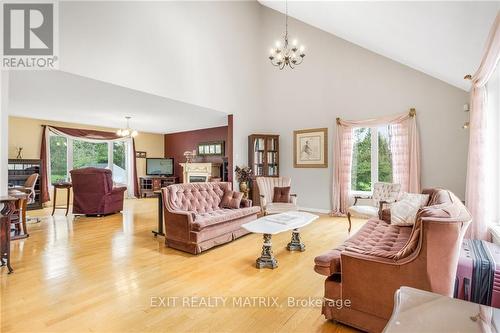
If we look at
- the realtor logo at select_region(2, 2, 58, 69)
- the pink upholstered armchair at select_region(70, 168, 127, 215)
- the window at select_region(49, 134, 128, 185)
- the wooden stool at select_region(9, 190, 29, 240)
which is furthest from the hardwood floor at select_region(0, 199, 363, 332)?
the window at select_region(49, 134, 128, 185)

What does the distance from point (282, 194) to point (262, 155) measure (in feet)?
5.76

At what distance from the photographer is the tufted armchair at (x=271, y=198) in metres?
4.87

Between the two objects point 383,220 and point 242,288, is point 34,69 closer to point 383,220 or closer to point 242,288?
point 242,288

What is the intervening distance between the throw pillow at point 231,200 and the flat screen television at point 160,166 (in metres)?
5.99

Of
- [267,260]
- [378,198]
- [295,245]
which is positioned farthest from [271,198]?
[267,260]

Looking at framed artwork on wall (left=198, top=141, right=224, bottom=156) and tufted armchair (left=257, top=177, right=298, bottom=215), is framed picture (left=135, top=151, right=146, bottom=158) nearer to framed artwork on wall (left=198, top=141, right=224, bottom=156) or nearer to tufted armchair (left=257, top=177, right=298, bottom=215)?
framed artwork on wall (left=198, top=141, right=224, bottom=156)

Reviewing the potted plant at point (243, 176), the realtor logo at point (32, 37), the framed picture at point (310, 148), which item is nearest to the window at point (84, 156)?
the realtor logo at point (32, 37)

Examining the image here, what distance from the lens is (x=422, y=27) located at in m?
2.87

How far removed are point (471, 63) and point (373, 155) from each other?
2.72 meters

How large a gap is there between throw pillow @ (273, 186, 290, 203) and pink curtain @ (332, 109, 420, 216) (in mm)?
1425

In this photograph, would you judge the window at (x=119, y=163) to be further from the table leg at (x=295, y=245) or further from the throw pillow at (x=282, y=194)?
the table leg at (x=295, y=245)

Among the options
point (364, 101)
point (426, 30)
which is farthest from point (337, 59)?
point (426, 30)

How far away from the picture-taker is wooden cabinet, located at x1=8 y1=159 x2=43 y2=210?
20.6 ft

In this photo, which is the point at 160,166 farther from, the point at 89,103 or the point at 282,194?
the point at 282,194
